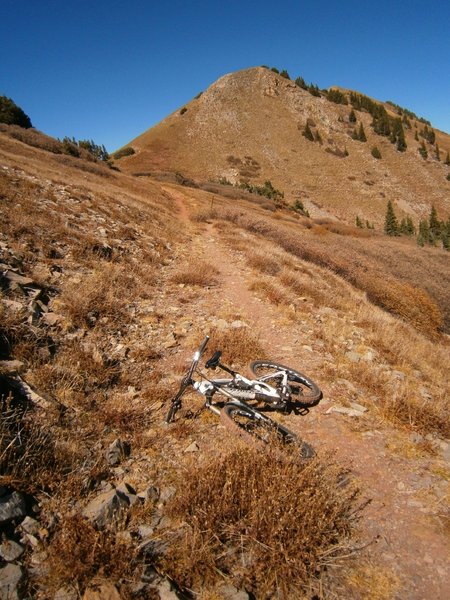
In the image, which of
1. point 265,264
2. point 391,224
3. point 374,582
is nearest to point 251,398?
point 374,582

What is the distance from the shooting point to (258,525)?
11.0ft

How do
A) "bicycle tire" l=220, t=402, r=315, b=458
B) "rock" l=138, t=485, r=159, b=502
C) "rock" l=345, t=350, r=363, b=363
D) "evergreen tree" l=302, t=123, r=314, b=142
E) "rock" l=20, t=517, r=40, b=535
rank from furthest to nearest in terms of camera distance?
1. "evergreen tree" l=302, t=123, r=314, b=142
2. "rock" l=345, t=350, r=363, b=363
3. "bicycle tire" l=220, t=402, r=315, b=458
4. "rock" l=138, t=485, r=159, b=502
5. "rock" l=20, t=517, r=40, b=535

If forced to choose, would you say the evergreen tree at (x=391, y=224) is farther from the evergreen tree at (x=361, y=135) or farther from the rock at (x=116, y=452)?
the rock at (x=116, y=452)

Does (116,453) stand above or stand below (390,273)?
below

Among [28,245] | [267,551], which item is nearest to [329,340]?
[267,551]

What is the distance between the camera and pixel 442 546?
3.74 m

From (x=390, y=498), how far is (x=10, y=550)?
4.31 metres

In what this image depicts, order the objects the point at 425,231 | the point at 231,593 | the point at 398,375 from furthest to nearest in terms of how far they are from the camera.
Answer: the point at 425,231 < the point at 398,375 < the point at 231,593

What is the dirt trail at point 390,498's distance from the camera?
3.45m

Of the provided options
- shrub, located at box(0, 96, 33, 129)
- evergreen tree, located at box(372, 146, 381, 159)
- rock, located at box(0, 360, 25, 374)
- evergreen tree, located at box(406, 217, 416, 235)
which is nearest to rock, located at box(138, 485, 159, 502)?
rock, located at box(0, 360, 25, 374)

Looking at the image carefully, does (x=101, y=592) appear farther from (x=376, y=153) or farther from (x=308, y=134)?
(x=308, y=134)

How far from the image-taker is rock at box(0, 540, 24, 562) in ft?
9.37

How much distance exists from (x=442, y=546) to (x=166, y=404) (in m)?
4.15

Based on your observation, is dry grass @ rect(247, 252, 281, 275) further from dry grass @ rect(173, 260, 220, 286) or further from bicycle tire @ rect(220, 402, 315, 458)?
bicycle tire @ rect(220, 402, 315, 458)
